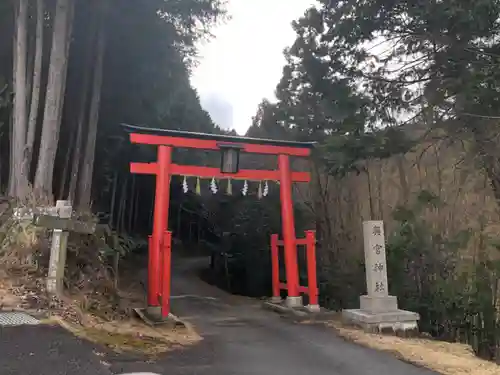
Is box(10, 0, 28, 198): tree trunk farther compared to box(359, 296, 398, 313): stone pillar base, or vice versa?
box(10, 0, 28, 198): tree trunk

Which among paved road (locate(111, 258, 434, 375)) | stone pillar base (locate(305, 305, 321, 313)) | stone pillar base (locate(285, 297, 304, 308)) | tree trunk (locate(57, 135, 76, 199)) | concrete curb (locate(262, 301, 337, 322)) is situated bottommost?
paved road (locate(111, 258, 434, 375))

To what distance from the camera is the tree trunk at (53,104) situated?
7.32m

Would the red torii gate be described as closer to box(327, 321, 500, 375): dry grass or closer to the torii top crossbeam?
the torii top crossbeam

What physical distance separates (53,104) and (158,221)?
8.37 ft

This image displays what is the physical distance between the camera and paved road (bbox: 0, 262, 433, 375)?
12.3 feet

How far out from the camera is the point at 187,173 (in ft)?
29.5

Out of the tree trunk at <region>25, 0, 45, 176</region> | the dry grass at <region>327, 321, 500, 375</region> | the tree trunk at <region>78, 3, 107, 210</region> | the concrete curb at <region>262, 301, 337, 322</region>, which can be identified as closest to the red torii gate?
the concrete curb at <region>262, 301, 337, 322</region>

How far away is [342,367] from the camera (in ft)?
15.7

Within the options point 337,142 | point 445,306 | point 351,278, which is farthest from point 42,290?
point 351,278

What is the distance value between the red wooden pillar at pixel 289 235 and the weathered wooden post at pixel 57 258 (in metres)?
4.77

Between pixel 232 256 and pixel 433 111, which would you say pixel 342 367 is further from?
pixel 232 256

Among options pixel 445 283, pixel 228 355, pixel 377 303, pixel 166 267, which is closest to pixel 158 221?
pixel 166 267

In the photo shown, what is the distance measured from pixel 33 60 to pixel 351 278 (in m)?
8.31

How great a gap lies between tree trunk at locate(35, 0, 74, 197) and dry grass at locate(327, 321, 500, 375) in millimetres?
4986
